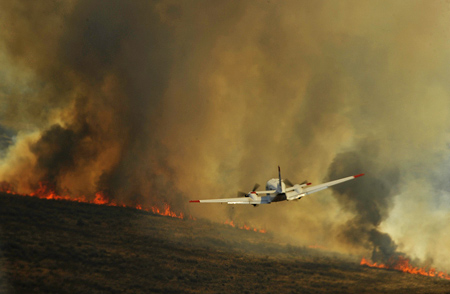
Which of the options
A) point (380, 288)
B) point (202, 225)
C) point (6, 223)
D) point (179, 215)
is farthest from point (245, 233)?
point (6, 223)

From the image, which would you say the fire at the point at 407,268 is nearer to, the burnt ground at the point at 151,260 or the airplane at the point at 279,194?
the burnt ground at the point at 151,260

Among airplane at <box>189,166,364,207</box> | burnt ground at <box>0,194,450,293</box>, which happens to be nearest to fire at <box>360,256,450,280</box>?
burnt ground at <box>0,194,450,293</box>

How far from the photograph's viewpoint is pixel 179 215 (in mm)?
148875

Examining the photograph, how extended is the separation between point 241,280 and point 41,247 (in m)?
53.0

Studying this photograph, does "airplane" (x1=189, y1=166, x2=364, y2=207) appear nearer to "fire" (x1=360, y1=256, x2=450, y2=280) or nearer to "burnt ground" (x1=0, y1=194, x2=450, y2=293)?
"burnt ground" (x1=0, y1=194, x2=450, y2=293)

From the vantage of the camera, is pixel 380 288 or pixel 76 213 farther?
pixel 76 213

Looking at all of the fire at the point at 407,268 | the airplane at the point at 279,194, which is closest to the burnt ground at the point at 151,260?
the fire at the point at 407,268

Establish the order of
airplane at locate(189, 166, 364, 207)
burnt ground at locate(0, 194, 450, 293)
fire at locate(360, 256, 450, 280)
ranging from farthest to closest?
fire at locate(360, 256, 450, 280) → burnt ground at locate(0, 194, 450, 293) → airplane at locate(189, 166, 364, 207)

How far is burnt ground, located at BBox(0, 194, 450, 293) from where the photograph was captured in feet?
277

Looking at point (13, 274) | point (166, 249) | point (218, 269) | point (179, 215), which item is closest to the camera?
point (13, 274)

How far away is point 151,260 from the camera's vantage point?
323 feet

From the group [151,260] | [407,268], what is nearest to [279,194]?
[151,260]

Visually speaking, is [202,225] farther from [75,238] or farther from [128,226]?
[75,238]

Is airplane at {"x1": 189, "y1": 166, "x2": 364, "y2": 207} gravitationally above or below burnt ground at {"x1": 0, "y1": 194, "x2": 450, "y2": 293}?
above
